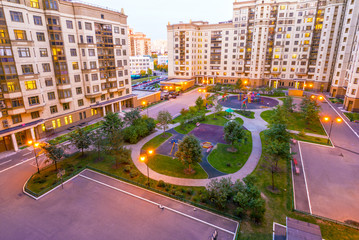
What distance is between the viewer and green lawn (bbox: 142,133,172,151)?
124 feet

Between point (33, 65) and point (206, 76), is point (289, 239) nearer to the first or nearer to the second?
point (33, 65)

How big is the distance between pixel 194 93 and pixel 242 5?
145ft

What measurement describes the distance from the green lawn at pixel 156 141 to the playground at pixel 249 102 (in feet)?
101

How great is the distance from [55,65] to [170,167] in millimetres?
32294

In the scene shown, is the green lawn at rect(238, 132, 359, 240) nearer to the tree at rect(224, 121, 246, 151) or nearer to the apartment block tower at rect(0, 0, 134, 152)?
the tree at rect(224, 121, 246, 151)

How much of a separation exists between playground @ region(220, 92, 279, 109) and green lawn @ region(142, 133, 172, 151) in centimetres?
3079

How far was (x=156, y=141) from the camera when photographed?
1566 inches

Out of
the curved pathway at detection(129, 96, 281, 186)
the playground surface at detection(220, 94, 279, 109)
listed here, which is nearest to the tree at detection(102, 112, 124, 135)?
the curved pathway at detection(129, 96, 281, 186)

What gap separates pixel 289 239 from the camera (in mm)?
16203

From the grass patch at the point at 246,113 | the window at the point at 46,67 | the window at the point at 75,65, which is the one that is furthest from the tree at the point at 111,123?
the grass patch at the point at 246,113

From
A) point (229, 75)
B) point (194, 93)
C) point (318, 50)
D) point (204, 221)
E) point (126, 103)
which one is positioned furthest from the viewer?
point (229, 75)

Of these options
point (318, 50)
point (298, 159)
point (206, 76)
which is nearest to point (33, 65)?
point (298, 159)

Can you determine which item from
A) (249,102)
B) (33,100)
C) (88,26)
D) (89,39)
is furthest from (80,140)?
(249,102)

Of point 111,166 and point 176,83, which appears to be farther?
point 176,83
